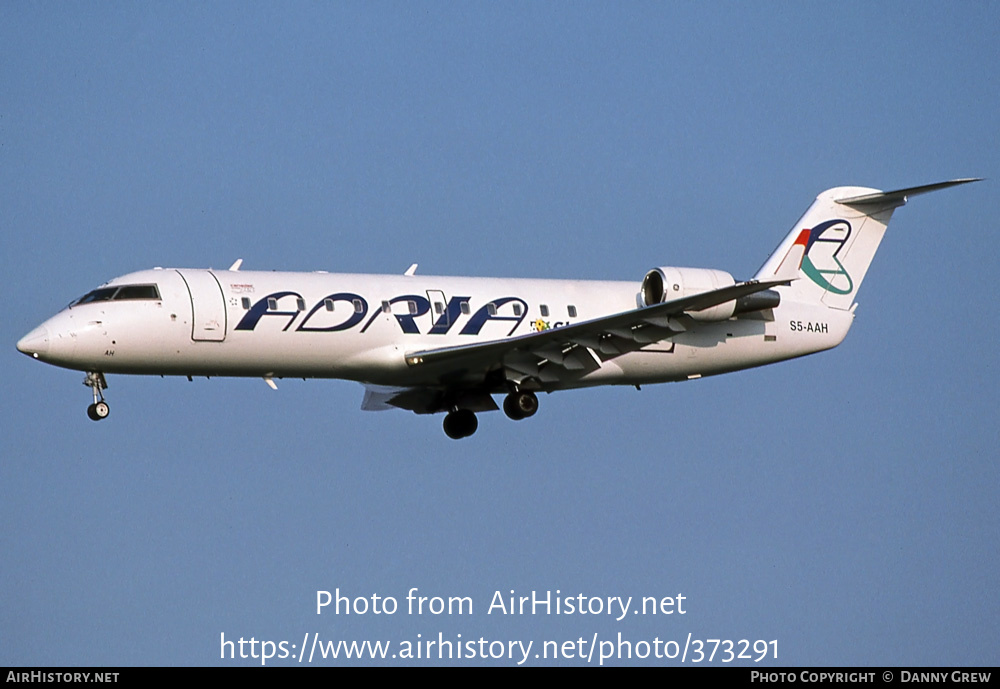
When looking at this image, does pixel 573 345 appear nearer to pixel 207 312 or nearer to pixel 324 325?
pixel 324 325

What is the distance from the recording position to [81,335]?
29891 millimetres

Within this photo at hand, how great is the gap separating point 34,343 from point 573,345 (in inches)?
395

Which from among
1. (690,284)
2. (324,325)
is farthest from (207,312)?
(690,284)

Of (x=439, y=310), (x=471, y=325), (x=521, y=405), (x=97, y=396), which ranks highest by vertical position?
(x=439, y=310)

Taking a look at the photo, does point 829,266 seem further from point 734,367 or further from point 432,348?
point 432,348

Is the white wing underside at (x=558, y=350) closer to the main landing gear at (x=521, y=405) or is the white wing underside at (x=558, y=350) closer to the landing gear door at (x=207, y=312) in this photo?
the main landing gear at (x=521, y=405)

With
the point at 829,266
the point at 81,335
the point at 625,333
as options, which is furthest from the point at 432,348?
the point at 829,266

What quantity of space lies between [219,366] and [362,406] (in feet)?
18.0

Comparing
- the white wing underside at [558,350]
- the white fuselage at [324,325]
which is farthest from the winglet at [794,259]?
→ the white wing underside at [558,350]

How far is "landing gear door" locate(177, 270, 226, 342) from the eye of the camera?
3047 centimetres

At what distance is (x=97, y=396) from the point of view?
99.5 ft

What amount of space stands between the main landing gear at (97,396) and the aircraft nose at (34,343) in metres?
1.03
